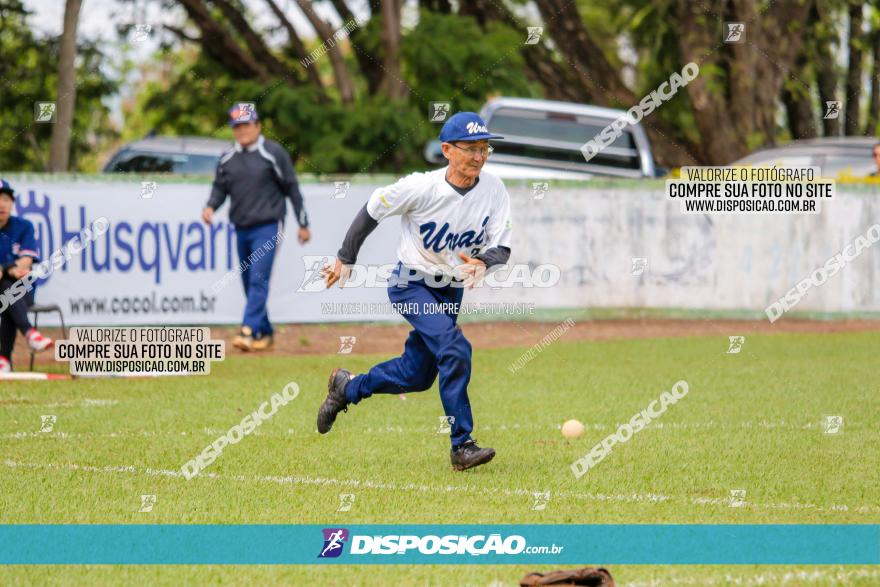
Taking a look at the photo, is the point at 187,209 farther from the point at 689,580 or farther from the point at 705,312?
the point at 689,580

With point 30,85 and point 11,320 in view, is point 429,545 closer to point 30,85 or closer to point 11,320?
point 11,320

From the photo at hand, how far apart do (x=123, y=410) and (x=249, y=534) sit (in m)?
4.45

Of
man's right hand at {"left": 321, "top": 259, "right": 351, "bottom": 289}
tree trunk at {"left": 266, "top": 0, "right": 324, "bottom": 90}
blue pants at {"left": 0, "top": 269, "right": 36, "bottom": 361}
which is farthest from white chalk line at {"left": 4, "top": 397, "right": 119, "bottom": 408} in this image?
tree trunk at {"left": 266, "top": 0, "right": 324, "bottom": 90}

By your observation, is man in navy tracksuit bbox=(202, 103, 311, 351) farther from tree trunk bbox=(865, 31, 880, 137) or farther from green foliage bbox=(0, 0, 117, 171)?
tree trunk bbox=(865, 31, 880, 137)

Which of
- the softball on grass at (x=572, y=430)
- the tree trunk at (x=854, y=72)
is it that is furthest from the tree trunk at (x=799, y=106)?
the softball on grass at (x=572, y=430)

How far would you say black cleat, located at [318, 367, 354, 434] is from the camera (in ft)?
29.0

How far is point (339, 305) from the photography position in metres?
17.0

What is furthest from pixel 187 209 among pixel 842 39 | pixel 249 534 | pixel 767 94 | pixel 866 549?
pixel 842 39

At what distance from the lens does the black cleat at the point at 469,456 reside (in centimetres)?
796

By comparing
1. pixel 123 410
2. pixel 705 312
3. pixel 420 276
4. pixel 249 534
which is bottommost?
pixel 705 312

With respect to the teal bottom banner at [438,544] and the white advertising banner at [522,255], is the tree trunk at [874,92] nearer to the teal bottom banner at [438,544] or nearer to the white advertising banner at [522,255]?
the white advertising banner at [522,255]

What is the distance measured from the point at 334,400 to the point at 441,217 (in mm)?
1446

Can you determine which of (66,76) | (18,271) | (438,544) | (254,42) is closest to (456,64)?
(254,42)

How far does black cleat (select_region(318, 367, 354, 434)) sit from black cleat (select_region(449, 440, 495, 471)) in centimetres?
105
